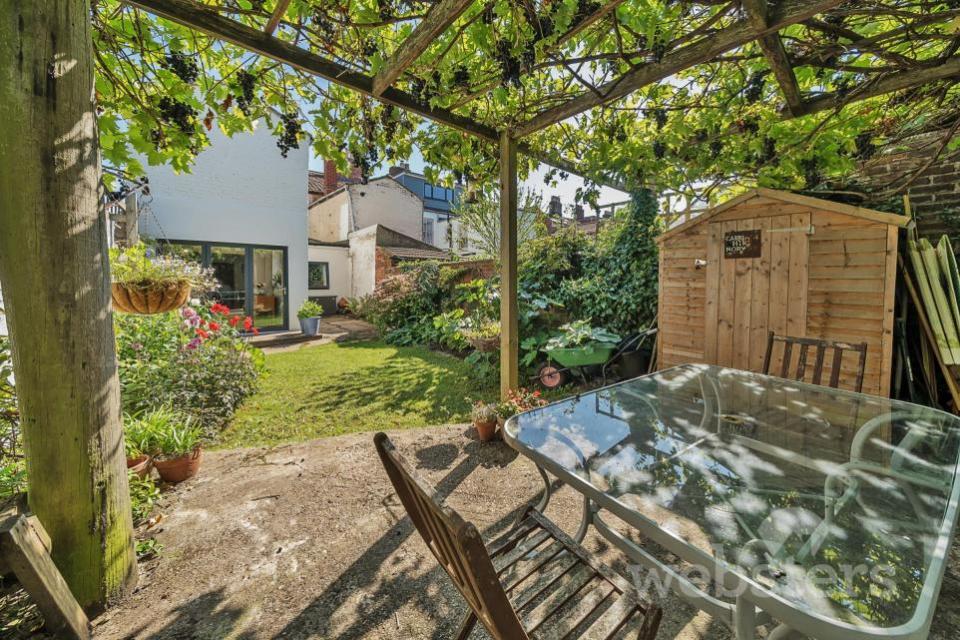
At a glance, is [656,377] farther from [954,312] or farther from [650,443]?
[954,312]

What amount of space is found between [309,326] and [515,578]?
8.57 m

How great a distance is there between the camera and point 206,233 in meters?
7.72

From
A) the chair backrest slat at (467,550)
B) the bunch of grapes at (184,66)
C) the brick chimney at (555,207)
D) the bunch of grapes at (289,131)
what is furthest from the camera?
the brick chimney at (555,207)

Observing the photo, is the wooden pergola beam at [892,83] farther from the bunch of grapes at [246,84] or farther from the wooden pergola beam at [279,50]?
the bunch of grapes at [246,84]

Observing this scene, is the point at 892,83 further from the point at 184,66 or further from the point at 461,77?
the point at 184,66

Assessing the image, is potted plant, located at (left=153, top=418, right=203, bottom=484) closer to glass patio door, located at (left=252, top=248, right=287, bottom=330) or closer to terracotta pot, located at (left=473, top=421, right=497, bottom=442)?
terracotta pot, located at (left=473, top=421, right=497, bottom=442)

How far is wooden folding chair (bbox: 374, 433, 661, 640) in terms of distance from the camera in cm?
81

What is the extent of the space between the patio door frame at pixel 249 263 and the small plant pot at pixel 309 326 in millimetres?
346

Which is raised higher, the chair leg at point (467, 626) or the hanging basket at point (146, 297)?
the hanging basket at point (146, 297)

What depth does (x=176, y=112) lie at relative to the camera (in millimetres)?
2354

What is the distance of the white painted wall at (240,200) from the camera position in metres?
7.31

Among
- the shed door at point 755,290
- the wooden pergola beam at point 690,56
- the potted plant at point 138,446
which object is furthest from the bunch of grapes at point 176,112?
the shed door at point 755,290

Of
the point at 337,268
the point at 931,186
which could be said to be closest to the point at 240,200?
the point at 337,268

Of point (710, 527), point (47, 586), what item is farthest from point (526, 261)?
point (47, 586)
